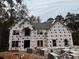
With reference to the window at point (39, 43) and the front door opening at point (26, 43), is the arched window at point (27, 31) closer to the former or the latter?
the front door opening at point (26, 43)

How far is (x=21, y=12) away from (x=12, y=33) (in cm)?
810

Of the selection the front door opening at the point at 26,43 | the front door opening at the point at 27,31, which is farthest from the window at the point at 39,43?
the front door opening at the point at 27,31

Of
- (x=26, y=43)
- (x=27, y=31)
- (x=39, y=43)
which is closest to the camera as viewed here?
(x=39, y=43)

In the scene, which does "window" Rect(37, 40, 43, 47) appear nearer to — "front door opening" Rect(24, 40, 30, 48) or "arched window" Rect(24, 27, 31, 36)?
"front door opening" Rect(24, 40, 30, 48)

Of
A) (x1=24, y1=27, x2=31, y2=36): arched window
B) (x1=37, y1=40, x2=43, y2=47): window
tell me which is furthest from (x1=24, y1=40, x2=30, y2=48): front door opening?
(x1=37, y1=40, x2=43, y2=47): window

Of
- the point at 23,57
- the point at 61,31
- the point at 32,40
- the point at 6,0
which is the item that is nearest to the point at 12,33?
the point at 32,40

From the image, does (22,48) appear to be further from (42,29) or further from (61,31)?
(61,31)

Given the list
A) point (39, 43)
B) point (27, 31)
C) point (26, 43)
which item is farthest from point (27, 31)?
point (39, 43)

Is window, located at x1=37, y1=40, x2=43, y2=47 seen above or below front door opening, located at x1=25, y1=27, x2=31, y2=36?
below

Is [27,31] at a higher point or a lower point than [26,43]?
higher

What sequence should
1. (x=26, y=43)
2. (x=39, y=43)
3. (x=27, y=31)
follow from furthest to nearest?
(x=27, y=31), (x=26, y=43), (x=39, y=43)

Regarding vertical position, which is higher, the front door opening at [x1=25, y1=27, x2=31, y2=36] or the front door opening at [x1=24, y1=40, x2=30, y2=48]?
the front door opening at [x1=25, y1=27, x2=31, y2=36]

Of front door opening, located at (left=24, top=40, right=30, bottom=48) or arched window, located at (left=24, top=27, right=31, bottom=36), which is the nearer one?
front door opening, located at (left=24, top=40, right=30, bottom=48)

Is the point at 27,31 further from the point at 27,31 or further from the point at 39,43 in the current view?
the point at 39,43
